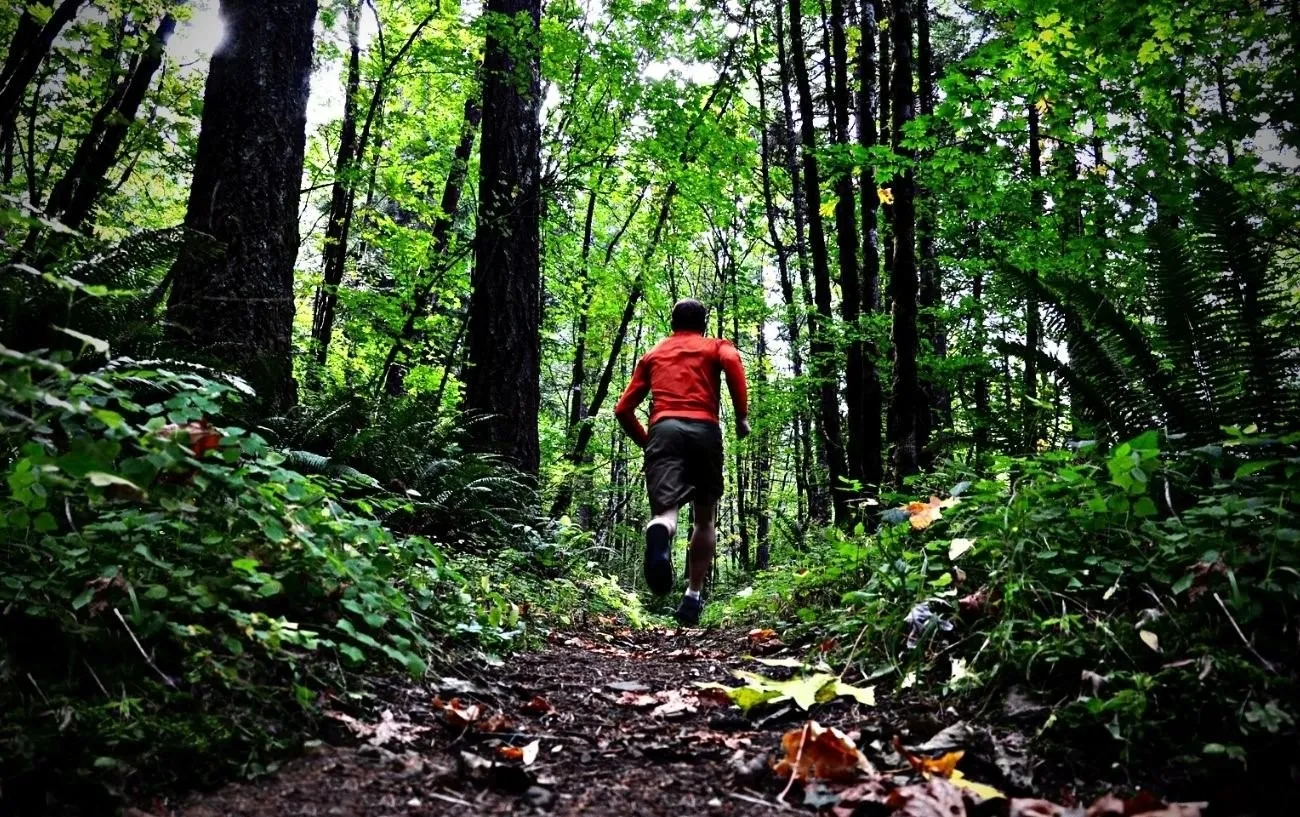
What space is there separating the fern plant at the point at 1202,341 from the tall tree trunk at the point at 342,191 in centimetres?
826

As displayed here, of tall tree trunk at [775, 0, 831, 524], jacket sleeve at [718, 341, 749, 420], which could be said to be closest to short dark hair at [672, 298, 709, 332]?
jacket sleeve at [718, 341, 749, 420]

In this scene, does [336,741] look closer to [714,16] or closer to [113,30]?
[113,30]

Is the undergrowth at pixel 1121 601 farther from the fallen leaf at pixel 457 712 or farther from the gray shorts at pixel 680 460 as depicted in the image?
the gray shorts at pixel 680 460

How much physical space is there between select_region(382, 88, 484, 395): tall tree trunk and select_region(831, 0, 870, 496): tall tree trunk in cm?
478

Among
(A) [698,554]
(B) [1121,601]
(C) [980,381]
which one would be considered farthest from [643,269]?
(B) [1121,601]

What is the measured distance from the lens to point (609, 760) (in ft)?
7.32

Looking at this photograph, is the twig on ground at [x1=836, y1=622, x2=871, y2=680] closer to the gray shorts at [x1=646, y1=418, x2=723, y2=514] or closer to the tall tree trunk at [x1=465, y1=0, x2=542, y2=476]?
the gray shorts at [x1=646, y1=418, x2=723, y2=514]

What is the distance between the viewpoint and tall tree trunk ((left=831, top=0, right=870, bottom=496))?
7.92 metres

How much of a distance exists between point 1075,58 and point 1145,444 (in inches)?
243

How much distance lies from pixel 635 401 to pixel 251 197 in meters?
3.37

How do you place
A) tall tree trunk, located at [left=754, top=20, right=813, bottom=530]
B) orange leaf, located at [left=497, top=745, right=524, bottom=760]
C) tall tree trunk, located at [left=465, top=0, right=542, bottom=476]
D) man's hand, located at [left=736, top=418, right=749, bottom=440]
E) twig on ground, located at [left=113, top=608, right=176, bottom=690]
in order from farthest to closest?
1. tall tree trunk, located at [left=754, top=20, right=813, bottom=530]
2. tall tree trunk, located at [left=465, top=0, right=542, bottom=476]
3. man's hand, located at [left=736, top=418, right=749, bottom=440]
4. orange leaf, located at [left=497, top=745, right=524, bottom=760]
5. twig on ground, located at [left=113, top=608, right=176, bottom=690]

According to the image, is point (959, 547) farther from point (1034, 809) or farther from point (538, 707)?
point (538, 707)

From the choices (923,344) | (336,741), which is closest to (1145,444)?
(336,741)

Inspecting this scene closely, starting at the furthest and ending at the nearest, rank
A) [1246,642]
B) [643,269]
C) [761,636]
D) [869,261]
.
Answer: [643,269] → [869,261] → [761,636] → [1246,642]
